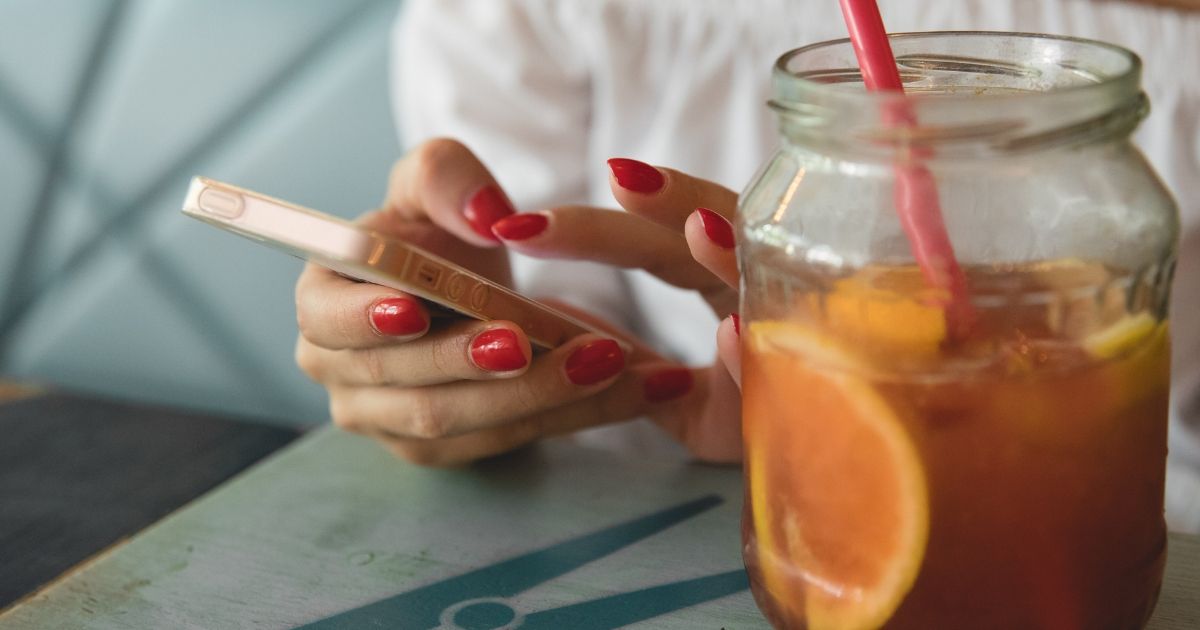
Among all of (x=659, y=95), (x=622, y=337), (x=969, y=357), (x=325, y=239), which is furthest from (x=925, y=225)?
(x=659, y=95)

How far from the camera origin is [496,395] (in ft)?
1.52

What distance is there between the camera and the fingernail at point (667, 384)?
1.70 feet

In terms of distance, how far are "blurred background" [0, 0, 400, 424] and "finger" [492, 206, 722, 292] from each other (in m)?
0.49

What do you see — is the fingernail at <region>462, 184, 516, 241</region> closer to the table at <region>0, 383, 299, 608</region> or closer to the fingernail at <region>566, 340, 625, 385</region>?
the fingernail at <region>566, 340, 625, 385</region>

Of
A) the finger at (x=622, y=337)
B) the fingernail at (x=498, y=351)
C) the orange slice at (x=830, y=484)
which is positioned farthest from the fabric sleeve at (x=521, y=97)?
the orange slice at (x=830, y=484)

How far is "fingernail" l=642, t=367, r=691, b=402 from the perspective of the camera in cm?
52

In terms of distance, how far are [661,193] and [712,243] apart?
0.04 metres

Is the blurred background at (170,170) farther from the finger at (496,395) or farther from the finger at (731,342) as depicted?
the finger at (731,342)

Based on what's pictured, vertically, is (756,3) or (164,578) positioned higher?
(756,3)

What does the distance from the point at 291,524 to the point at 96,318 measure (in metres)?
0.73

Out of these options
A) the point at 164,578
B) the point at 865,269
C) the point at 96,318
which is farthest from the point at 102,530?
the point at 96,318

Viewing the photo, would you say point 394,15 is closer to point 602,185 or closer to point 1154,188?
point 602,185

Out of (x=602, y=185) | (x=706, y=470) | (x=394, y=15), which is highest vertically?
(x=394, y=15)

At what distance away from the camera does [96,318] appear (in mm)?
1091
